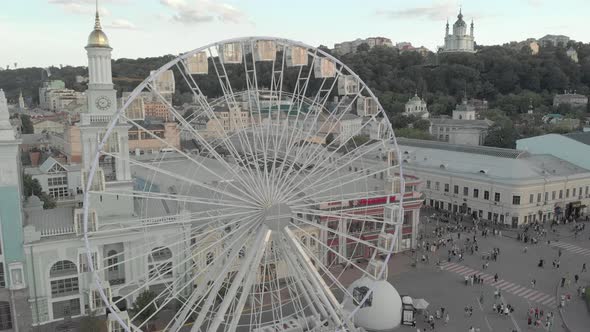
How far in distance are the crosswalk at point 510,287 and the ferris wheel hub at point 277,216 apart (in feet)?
90.4

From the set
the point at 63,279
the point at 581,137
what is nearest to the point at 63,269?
the point at 63,279

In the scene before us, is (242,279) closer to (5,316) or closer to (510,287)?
(5,316)

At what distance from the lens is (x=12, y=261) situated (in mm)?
30969

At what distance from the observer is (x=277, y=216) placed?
20719 mm

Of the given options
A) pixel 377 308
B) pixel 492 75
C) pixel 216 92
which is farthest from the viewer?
pixel 492 75

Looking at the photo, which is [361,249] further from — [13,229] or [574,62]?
[574,62]

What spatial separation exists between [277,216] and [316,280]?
3.51 meters

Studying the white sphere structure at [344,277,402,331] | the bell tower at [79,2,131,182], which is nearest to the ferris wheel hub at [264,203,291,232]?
the white sphere structure at [344,277,402,331]

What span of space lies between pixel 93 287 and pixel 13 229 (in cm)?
1512

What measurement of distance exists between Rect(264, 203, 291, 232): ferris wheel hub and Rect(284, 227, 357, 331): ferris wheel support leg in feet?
1.66

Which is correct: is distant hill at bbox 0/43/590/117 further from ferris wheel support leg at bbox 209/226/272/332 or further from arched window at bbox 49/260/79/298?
ferris wheel support leg at bbox 209/226/272/332

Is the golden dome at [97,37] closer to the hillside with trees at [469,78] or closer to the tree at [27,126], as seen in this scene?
the tree at [27,126]

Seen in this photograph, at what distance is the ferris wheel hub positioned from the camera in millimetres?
20652

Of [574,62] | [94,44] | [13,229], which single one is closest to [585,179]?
[94,44]
